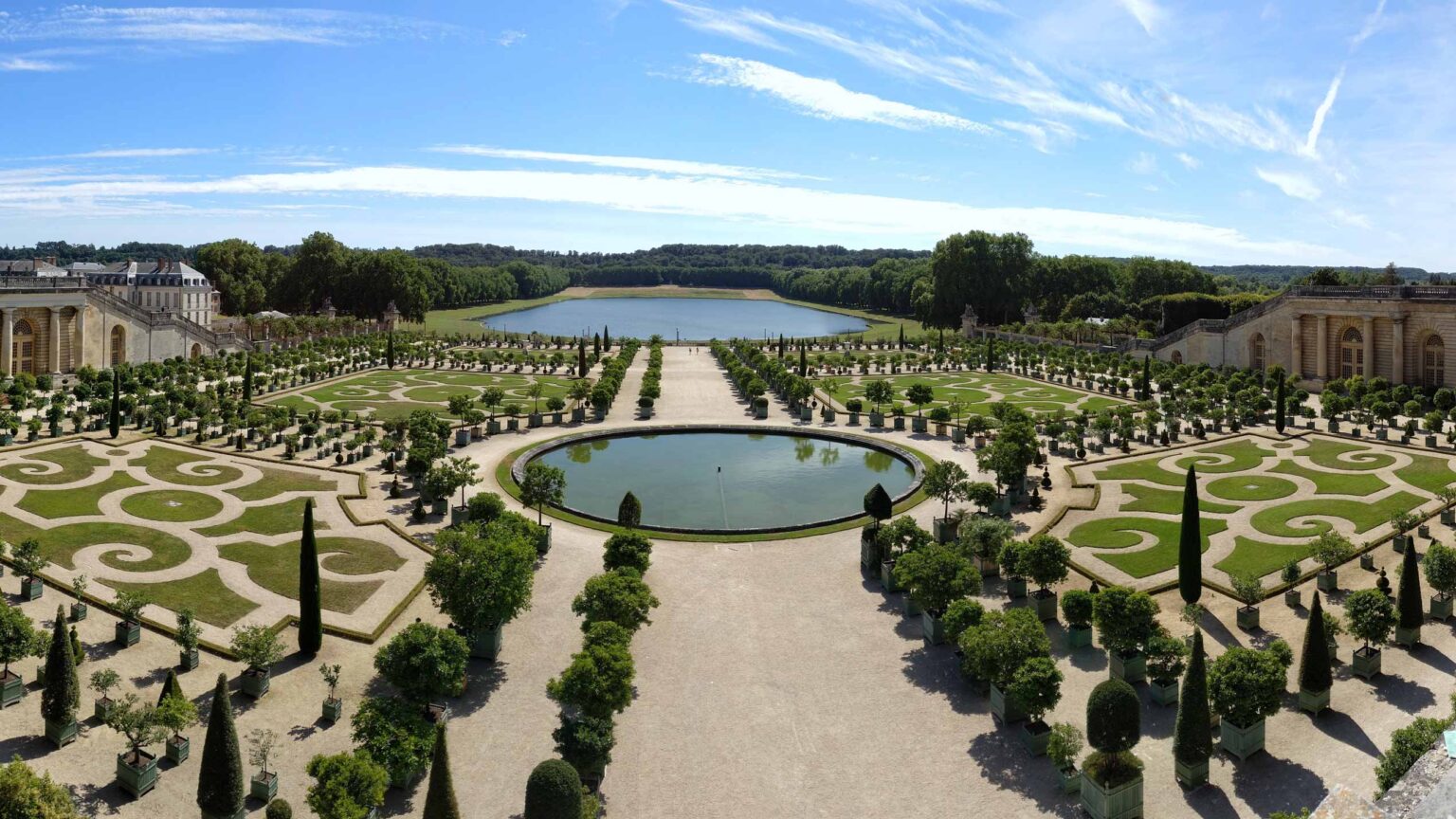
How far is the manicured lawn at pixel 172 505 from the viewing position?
3712cm

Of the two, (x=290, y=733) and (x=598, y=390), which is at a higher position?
(x=598, y=390)

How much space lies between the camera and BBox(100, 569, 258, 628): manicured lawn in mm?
28156

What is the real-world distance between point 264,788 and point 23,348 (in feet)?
233

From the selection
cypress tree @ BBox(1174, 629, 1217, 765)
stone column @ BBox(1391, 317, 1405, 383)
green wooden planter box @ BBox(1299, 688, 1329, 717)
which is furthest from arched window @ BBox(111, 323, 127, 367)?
stone column @ BBox(1391, 317, 1405, 383)

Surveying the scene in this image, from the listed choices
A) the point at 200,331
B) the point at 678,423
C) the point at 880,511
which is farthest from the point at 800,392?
the point at 200,331

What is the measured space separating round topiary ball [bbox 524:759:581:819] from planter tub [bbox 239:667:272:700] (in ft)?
33.5

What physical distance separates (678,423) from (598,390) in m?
6.68

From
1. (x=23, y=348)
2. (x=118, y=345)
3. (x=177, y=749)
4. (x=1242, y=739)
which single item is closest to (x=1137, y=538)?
(x=1242, y=739)

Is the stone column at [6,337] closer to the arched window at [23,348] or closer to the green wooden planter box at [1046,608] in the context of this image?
the arched window at [23,348]

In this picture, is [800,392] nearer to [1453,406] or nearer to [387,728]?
[1453,406]

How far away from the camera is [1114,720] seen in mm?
19391

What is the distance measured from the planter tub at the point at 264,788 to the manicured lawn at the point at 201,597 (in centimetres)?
932

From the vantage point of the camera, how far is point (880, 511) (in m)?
36.1

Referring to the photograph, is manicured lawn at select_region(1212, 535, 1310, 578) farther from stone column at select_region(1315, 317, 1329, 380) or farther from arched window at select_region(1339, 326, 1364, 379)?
stone column at select_region(1315, 317, 1329, 380)
